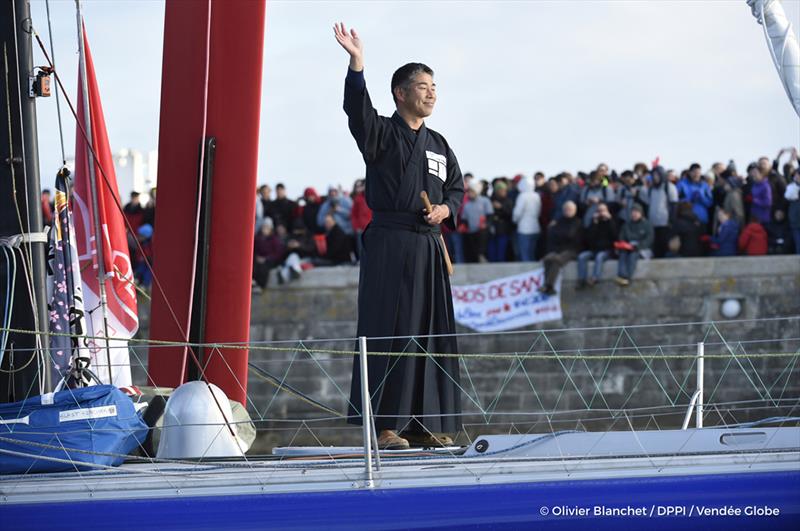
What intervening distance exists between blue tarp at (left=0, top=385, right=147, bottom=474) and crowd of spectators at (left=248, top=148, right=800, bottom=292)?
10.5 metres

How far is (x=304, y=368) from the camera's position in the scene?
17.7 metres

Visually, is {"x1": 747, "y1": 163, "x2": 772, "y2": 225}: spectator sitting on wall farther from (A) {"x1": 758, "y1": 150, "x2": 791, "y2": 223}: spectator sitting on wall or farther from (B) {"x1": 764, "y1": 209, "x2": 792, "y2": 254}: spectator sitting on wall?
(B) {"x1": 764, "y1": 209, "x2": 792, "y2": 254}: spectator sitting on wall

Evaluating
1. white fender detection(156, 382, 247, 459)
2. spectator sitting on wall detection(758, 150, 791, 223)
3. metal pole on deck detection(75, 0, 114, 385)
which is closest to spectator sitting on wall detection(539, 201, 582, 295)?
spectator sitting on wall detection(758, 150, 791, 223)

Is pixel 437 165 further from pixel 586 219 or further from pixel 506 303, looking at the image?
pixel 506 303

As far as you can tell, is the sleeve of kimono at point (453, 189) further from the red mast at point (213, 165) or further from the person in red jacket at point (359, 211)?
the person in red jacket at point (359, 211)

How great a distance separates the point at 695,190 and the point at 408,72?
10.2 metres

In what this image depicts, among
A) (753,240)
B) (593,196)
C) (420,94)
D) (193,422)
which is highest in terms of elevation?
(420,94)

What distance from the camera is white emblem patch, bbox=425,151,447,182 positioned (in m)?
5.70


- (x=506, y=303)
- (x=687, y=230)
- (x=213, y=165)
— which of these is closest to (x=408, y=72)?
(x=213, y=165)

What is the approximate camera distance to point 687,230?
16172 mm

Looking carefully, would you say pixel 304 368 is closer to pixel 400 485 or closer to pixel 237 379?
pixel 237 379

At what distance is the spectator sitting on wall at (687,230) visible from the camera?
50.8 ft

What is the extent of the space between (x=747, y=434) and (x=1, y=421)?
265cm

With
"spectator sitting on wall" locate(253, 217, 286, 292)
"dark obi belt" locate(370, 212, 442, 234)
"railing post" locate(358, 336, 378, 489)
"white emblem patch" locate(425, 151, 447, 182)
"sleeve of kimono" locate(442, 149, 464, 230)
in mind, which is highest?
"white emblem patch" locate(425, 151, 447, 182)
